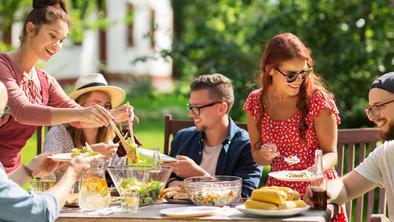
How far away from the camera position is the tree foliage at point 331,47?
7.43 meters

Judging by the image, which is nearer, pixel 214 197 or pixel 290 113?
pixel 214 197

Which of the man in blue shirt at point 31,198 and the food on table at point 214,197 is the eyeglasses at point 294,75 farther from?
the man in blue shirt at point 31,198

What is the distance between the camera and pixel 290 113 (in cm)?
412

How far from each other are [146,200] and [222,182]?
36cm

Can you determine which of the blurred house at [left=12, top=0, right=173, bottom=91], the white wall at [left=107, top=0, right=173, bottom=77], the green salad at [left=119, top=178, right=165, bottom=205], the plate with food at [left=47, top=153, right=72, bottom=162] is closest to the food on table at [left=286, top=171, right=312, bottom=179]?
the green salad at [left=119, top=178, right=165, bottom=205]

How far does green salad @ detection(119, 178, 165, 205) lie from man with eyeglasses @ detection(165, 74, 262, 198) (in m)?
0.65

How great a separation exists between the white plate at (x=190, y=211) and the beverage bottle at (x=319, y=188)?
1.34 ft

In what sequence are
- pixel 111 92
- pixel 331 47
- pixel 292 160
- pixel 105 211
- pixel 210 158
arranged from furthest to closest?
pixel 331 47 < pixel 111 92 < pixel 210 158 < pixel 292 160 < pixel 105 211

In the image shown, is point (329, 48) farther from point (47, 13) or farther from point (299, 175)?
point (299, 175)

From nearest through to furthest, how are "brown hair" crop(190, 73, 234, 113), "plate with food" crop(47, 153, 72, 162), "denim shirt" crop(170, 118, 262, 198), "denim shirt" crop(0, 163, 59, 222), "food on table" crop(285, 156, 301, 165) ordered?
"denim shirt" crop(0, 163, 59, 222)
"plate with food" crop(47, 153, 72, 162)
"food on table" crop(285, 156, 301, 165)
"denim shirt" crop(170, 118, 262, 198)
"brown hair" crop(190, 73, 234, 113)

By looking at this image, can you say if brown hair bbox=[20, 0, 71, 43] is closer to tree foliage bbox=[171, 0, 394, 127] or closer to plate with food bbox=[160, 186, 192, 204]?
plate with food bbox=[160, 186, 192, 204]

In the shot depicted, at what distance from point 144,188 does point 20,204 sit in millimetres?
884

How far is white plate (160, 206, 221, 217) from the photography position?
10.7 ft

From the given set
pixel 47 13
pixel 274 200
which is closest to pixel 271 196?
pixel 274 200
